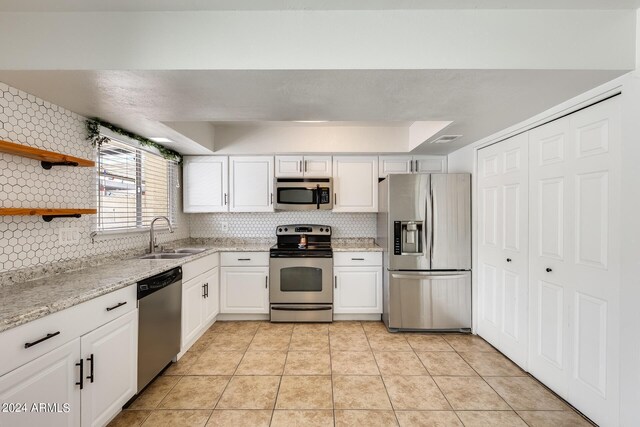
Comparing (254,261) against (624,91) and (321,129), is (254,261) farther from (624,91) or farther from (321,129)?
(624,91)

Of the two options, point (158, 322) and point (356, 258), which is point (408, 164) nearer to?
point (356, 258)

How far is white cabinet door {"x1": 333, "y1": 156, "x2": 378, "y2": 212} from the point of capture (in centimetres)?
377

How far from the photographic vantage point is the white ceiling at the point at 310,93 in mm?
1592

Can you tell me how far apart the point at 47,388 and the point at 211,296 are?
1.96 metres

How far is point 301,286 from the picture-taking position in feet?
11.4

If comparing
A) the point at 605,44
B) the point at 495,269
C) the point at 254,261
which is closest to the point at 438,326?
the point at 495,269

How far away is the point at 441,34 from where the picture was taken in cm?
151

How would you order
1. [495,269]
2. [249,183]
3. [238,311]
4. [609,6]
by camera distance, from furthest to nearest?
[249,183] < [238,311] < [495,269] < [609,6]

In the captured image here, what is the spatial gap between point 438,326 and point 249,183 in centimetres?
293

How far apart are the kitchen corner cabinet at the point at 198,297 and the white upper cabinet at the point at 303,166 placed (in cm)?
141

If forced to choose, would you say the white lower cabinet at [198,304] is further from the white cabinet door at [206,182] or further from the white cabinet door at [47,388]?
the white cabinet door at [47,388]

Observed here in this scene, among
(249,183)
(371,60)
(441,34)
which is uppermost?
(441,34)

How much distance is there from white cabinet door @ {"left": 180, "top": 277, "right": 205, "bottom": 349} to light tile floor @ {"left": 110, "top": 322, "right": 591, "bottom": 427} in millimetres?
173

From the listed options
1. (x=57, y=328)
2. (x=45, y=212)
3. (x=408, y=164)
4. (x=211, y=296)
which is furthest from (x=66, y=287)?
(x=408, y=164)
